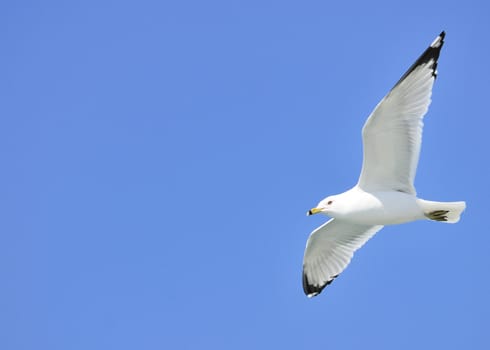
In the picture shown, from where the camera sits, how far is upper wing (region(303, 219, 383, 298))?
11289 mm

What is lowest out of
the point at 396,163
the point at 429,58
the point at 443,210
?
the point at 443,210

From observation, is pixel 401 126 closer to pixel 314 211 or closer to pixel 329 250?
pixel 314 211

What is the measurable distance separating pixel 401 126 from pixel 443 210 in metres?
1.08

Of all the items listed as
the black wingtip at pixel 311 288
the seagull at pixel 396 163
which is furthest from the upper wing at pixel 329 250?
the seagull at pixel 396 163

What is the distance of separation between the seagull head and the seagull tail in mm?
1027

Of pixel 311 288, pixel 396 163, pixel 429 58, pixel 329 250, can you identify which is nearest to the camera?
pixel 429 58

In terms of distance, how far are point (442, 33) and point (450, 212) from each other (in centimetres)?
208

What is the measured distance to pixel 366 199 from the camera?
32.9 ft

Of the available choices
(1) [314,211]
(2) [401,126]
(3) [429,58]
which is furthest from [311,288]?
(3) [429,58]

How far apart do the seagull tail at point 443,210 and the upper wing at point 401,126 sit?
367 millimetres

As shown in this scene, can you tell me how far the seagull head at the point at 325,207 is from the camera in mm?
10062

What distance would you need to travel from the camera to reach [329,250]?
1155 centimetres

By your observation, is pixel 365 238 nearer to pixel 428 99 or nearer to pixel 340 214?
pixel 340 214

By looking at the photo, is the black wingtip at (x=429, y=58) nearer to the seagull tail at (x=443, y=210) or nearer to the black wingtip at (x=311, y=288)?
the seagull tail at (x=443, y=210)
